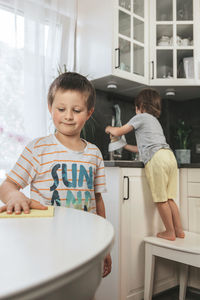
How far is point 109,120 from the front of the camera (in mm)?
2682

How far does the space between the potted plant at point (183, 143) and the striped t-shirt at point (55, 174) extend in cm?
201

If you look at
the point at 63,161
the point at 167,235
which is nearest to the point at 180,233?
the point at 167,235

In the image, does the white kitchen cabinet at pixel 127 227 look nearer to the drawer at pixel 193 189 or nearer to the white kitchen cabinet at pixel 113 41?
the drawer at pixel 193 189

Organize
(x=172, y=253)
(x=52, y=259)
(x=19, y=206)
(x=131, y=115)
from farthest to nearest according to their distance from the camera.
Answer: (x=131, y=115) < (x=172, y=253) < (x=19, y=206) < (x=52, y=259)

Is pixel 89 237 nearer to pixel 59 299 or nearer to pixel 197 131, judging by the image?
pixel 59 299

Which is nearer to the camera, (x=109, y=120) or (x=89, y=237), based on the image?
(x=89, y=237)

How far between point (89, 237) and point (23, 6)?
2.14 metres

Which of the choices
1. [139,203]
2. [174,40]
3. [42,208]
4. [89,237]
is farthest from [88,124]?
[89,237]

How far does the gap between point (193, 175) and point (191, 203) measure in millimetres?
216

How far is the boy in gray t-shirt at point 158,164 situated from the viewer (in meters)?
1.98

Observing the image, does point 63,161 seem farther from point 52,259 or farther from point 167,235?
point 167,235

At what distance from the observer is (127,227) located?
6.22 feet

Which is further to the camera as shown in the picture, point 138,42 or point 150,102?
point 138,42

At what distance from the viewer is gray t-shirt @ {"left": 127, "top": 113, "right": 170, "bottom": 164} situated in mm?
2035
